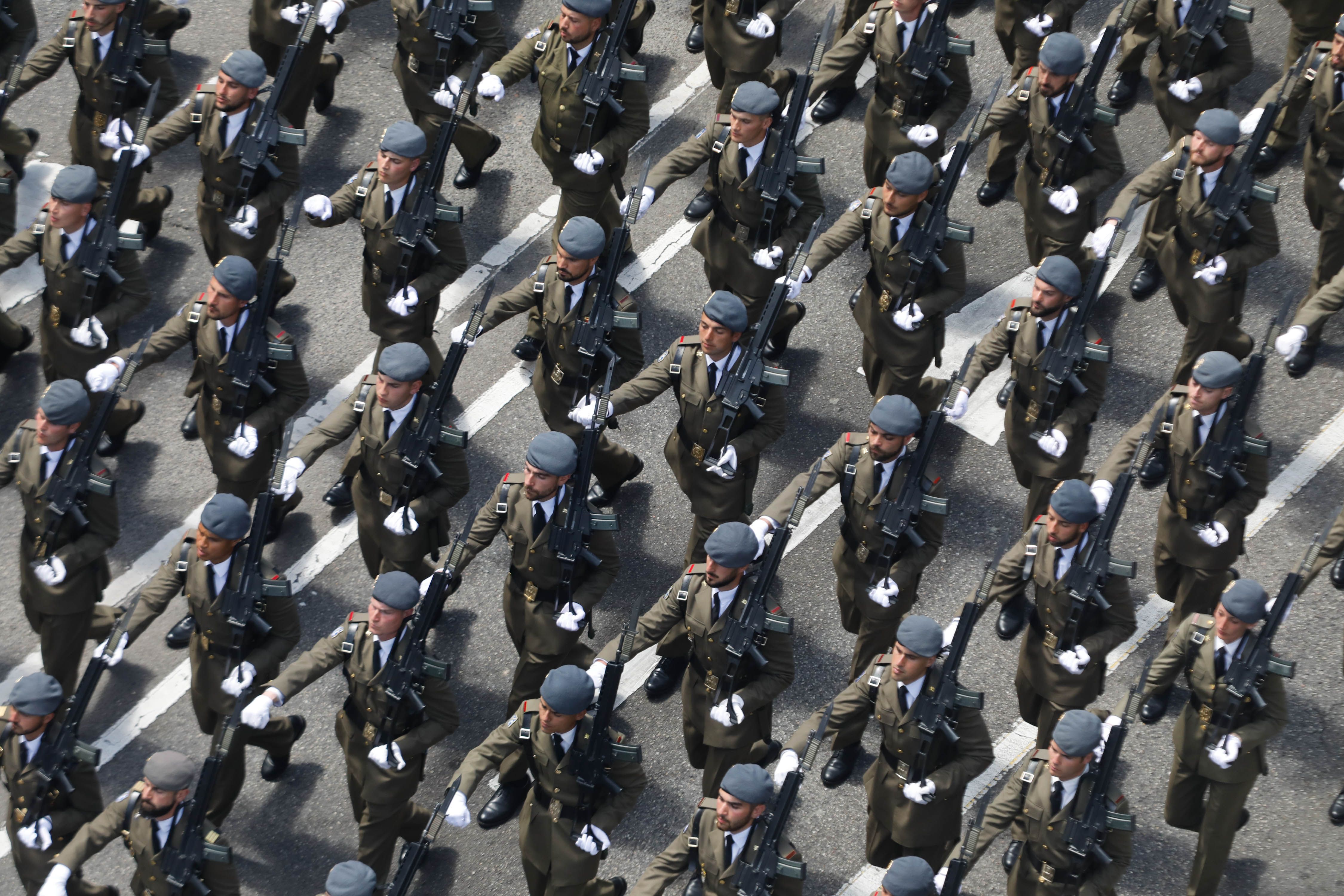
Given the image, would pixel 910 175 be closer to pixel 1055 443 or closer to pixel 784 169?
pixel 784 169

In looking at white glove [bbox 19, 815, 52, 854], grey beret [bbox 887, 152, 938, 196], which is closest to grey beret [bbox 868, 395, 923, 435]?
grey beret [bbox 887, 152, 938, 196]

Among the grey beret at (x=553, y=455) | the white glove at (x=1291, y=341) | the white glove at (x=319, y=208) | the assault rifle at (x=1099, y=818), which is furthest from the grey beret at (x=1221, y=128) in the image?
the white glove at (x=319, y=208)

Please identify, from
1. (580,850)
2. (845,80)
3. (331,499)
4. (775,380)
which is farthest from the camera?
(845,80)

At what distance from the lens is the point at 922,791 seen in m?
17.0

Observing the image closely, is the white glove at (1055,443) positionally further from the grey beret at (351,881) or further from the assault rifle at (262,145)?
the assault rifle at (262,145)

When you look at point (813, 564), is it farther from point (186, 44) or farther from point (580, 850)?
point (186, 44)

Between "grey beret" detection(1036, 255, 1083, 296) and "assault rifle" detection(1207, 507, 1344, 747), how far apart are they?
8.92 ft

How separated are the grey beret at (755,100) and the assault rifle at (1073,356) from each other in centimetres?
264

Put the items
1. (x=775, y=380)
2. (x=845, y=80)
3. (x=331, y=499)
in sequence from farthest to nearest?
(x=845, y=80), (x=331, y=499), (x=775, y=380)

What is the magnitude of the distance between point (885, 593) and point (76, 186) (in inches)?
274

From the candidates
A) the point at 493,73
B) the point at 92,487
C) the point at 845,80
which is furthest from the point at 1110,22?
the point at 92,487

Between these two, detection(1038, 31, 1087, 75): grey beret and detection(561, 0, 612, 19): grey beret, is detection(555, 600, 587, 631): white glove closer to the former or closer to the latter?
detection(561, 0, 612, 19): grey beret

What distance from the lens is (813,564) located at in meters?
19.9

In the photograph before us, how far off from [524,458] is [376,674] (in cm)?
352
